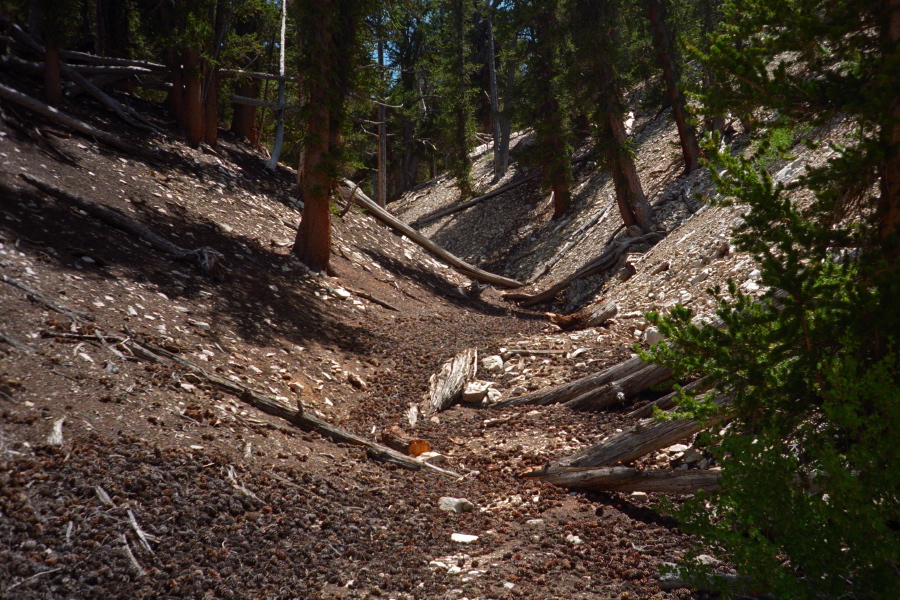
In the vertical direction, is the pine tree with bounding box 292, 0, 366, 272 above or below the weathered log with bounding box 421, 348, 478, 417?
above

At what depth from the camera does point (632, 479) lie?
4.95 meters

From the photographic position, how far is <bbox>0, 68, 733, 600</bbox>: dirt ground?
3625mm

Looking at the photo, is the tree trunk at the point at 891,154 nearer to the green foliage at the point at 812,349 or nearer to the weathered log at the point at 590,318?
the green foliage at the point at 812,349

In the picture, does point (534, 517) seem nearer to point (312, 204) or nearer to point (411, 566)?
point (411, 566)

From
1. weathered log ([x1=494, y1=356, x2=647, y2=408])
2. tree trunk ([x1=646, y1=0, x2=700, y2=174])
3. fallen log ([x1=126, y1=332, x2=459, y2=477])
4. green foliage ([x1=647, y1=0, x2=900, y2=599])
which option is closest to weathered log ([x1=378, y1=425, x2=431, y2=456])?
fallen log ([x1=126, y1=332, x2=459, y2=477])

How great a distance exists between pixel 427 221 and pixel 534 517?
885 inches

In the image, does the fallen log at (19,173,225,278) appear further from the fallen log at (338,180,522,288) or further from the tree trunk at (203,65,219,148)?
the fallen log at (338,180,522,288)

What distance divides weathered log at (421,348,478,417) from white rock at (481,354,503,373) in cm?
15

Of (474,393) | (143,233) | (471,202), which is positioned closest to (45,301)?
(143,233)

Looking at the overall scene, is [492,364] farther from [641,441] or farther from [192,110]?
→ [192,110]

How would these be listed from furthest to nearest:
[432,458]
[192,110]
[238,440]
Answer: [192,110]
[432,458]
[238,440]

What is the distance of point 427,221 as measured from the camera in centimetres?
2661

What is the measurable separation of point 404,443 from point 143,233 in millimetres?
5400

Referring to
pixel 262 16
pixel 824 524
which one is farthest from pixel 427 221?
pixel 824 524
